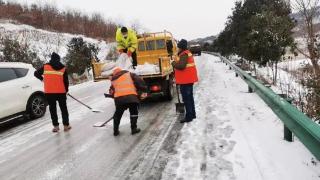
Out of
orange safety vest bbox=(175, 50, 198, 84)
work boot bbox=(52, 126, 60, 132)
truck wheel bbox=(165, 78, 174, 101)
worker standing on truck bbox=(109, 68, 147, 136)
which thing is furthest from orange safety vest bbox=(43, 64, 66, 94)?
truck wheel bbox=(165, 78, 174, 101)

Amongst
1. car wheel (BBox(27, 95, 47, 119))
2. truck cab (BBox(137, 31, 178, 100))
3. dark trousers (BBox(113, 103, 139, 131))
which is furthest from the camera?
truck cab (BBox(137, 31, 178, 100))

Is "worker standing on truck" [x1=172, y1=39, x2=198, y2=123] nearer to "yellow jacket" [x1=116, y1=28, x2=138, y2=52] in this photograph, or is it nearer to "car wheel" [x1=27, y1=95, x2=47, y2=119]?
"yellow jacket" [x1=116, y1=28, x2=138, y2=52]

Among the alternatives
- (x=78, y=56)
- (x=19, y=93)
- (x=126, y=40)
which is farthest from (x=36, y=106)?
(x=78, y=56)

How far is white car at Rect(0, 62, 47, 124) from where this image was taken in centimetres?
955

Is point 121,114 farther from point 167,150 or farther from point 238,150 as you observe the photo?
point 238,150

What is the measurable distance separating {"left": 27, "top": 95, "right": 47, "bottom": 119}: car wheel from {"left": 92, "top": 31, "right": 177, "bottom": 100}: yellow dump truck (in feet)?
5.35

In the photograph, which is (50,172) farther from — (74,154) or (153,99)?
(153,99)

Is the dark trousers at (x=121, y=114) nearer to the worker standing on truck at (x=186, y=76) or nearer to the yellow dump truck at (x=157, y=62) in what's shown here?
the worker standing on truck at (x=186, y=76)

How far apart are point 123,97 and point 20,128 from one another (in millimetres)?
3174

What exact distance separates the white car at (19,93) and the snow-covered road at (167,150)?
50cm

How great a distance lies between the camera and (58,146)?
7.51 meters

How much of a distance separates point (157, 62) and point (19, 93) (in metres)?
4.48

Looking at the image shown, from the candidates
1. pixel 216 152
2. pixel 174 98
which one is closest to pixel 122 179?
pixel 216 152

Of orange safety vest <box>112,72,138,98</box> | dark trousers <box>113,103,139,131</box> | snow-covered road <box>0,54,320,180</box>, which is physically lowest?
snow-covered road <box>0,54,320,180</box>
